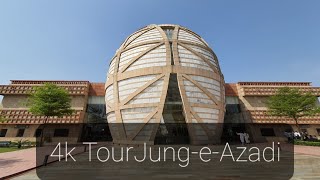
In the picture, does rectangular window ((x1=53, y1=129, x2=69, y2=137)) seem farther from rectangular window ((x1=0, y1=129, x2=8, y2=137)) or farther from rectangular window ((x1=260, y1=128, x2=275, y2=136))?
rectangular window ((x1=260, y1=128, x2=275, y2=136))

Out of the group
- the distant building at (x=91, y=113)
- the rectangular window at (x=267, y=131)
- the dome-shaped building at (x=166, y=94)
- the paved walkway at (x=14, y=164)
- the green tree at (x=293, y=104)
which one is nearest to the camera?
the paved walkway at (x=14, y=164)

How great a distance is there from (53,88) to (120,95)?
1145 centimetres

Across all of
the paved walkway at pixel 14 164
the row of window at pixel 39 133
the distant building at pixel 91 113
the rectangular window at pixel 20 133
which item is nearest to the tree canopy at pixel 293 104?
the distant building at pixel 91 113

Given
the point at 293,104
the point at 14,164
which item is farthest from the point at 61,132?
the point at 293,104

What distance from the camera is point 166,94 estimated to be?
103 ft

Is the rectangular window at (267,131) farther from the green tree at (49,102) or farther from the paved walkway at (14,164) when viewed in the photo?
the paved walkway at (14,164)

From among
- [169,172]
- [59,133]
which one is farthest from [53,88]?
[169,172]

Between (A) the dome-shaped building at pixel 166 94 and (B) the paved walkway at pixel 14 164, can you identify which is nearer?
(B) the paved walkway at pixel 14 164

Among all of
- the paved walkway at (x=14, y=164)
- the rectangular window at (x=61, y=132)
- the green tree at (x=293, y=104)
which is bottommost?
the paved walkway at (x=14, y=164)

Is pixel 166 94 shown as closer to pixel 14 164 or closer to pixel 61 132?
pixel 14 164

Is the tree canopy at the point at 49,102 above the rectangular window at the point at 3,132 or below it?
above

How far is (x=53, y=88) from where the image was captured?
36469mm

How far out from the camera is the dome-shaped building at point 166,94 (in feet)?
103

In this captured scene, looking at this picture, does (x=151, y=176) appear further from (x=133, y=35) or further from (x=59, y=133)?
(x=59, y=133)
